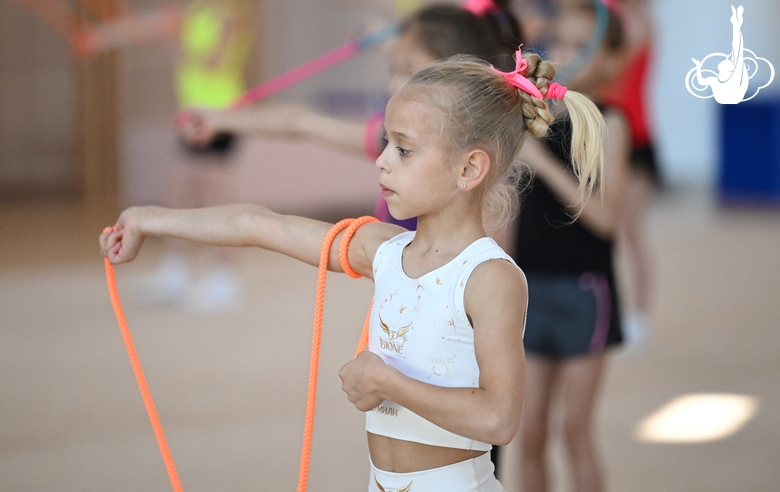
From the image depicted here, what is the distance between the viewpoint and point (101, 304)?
505 cm

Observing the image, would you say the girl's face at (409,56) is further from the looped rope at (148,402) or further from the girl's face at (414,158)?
the looped rope at (148,402)

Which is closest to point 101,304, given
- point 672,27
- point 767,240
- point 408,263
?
point 408,263

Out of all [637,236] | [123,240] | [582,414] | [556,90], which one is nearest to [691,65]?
[637,236]

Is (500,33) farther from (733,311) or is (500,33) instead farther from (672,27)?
(672,27)

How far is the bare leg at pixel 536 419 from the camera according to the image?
86.5 inches

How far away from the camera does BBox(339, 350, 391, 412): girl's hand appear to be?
1217mm

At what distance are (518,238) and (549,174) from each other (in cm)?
25

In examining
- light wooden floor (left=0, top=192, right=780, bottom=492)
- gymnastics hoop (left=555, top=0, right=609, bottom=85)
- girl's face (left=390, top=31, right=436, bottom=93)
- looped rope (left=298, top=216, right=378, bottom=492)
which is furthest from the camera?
light wooden floor (left=0, top=192, right=780, bottom=492)

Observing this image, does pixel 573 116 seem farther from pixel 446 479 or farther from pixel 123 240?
pixel 123 240

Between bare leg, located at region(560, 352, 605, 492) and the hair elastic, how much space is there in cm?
101

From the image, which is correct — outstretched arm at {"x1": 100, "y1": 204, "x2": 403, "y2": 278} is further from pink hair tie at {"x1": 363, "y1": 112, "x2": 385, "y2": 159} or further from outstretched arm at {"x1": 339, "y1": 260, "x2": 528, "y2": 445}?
pink hair tie at {"x1": 363, "y1": 112, "x2": 385, "y2": 159}

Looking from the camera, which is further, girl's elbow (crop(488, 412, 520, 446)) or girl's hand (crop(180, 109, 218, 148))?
girl's hand (crop(180, 109, 218, 148))

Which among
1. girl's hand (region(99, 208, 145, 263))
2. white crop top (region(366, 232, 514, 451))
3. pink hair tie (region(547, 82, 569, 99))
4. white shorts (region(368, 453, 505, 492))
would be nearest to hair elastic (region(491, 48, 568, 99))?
pink hair tie (region(547, 82, 569, 99))

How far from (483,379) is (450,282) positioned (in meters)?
0.16
